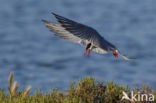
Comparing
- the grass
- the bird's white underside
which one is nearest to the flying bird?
the bird's white underside

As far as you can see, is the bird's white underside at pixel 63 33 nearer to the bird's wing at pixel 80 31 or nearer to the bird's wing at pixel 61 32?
the bird's wing at pixel 61 32

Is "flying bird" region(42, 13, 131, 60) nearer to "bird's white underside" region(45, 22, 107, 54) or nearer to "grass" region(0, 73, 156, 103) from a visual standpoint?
"bird's white underside" region(45, 22, 107, 54)

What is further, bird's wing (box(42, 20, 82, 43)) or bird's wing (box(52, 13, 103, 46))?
bird's wing (box(42, 20, 82, 43))

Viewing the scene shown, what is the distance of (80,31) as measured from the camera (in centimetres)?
535

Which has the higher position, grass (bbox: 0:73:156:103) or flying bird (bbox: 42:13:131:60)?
flying bird (bbox: 42:13:131:60)

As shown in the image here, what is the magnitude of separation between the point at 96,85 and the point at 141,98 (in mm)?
821

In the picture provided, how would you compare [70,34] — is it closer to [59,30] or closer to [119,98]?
[59,30]

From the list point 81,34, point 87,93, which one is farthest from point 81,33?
point 87,93

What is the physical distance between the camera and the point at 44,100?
5355mm

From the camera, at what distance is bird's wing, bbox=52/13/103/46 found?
5.29 meters

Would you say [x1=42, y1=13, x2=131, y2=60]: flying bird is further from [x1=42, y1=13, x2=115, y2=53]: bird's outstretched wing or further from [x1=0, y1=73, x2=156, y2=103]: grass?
Answer: [x1=0, y1=73, x2=156, y2=103]: grass

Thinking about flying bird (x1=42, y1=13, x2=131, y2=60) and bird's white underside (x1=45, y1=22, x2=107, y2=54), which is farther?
bird's white underside (x1=45, y1=22, x2=107, y2=54)

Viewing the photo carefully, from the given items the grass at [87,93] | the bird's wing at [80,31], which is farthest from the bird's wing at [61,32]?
the grass at [87,93]

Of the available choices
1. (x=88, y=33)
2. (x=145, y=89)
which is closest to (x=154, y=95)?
(x=145, y=89)
